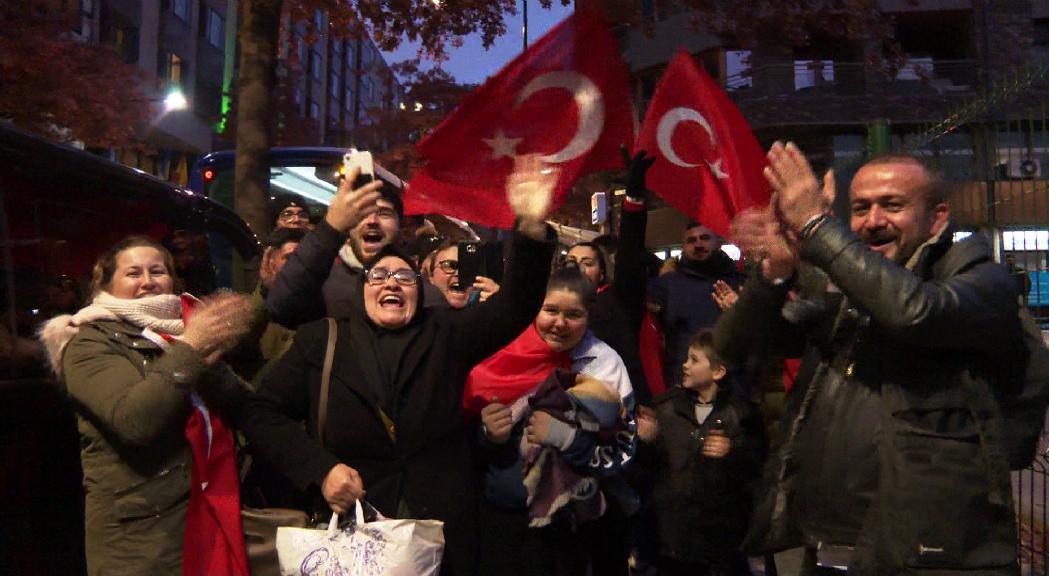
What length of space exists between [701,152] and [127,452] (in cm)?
396

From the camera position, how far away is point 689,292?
19.5 ft

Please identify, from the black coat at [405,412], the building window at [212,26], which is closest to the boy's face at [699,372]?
the black coat at [405,412]

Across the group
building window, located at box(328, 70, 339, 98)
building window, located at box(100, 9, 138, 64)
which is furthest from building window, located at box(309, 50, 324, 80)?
building window, located at box(100, 9, 138, 64)

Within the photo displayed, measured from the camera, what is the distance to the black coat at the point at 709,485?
16.2 ft

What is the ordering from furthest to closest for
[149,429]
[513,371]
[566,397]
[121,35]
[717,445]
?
[121,35], [717,445], [513,371], [566,397], [149,429]

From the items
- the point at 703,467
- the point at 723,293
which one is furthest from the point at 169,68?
the point at 703,467

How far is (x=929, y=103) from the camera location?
89.8 ft

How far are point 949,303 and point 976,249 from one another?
1.06ft

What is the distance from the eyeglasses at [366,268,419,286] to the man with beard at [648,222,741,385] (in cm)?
245

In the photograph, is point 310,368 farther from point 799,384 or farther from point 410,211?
point 410,211

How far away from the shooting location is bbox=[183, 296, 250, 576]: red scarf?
3.44 metres

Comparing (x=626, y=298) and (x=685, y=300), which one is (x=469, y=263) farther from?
(x=685, y=300)

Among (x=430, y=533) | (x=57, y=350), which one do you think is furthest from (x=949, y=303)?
(x=57, y=350)

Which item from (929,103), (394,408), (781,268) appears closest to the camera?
(781,268)
